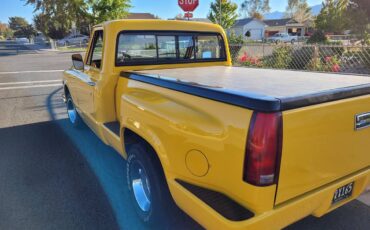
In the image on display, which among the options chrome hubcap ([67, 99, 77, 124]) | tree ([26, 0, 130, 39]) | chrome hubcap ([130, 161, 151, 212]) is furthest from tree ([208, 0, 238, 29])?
chrome hubcap ([130, 161, 151, 212])

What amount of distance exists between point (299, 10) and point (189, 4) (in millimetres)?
89985

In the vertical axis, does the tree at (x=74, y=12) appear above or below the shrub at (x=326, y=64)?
above

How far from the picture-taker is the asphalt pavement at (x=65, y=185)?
2.95m

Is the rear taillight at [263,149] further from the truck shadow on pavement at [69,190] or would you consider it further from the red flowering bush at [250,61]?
the red flowering bush at [250,61]

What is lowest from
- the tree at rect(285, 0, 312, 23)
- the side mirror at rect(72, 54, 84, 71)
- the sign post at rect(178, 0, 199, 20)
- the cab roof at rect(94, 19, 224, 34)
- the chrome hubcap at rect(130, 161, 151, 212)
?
the chrome hubcap at rect(130, 161, 151, 212)

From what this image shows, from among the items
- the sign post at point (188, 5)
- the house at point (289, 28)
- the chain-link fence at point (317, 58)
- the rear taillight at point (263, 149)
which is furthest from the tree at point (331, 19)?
the rear taillight at point (263, 149)

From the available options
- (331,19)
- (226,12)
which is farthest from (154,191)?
(331,19)

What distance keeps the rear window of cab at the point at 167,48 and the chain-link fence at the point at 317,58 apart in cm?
430

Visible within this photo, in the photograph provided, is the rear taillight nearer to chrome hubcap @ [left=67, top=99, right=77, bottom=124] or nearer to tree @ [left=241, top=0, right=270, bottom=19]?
chrome hubcap @ [left=67, top=99, right=77, bottom=124]

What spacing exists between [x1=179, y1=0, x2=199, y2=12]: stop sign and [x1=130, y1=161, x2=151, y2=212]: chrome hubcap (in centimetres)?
710

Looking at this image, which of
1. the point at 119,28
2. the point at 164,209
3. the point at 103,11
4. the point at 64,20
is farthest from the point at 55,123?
the point at 64,20

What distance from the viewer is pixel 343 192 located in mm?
2225

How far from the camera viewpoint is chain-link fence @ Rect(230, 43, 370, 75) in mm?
8250

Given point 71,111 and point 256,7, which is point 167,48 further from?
point 256,7
